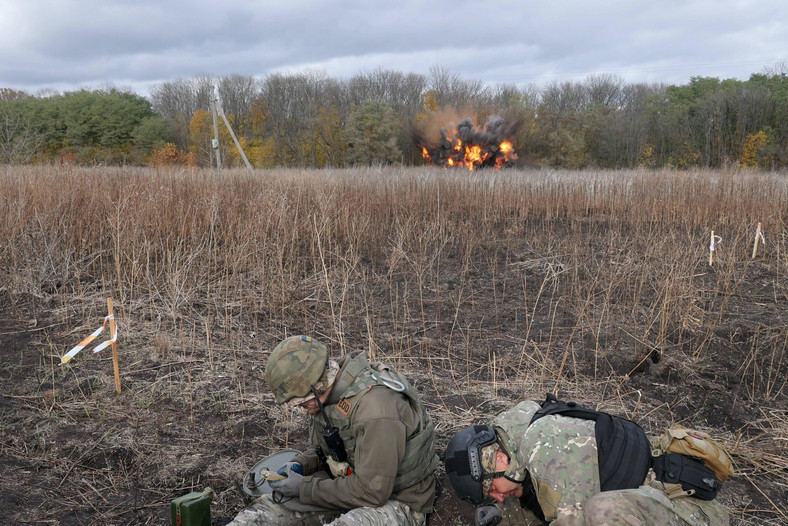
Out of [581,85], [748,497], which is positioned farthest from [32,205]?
[581,85]

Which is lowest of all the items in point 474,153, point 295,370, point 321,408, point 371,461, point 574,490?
point 574,490

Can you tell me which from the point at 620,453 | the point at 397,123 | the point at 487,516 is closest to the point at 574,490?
the point at 620,453

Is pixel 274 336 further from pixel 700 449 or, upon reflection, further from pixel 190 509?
pixel 700 449

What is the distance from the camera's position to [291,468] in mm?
2379

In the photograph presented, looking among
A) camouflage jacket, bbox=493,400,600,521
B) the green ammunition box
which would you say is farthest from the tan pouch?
the green ammunition box

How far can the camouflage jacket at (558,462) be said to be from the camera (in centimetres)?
202

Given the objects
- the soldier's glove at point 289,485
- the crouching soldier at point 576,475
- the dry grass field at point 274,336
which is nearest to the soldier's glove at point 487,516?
the crouching soldier at point 576,475

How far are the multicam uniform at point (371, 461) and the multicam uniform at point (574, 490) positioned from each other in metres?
0.34

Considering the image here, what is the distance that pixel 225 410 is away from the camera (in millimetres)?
3332

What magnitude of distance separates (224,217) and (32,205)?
2.02m

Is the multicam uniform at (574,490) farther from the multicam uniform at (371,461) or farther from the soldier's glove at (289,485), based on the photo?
the soldier's glove at (289,485)

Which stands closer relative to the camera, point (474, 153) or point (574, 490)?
point (574, 490)

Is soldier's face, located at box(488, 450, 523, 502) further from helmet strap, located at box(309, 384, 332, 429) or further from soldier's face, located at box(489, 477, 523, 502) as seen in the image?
helmet strap, located at box(309, 384, 332, 429)

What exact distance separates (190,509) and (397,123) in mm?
27164
